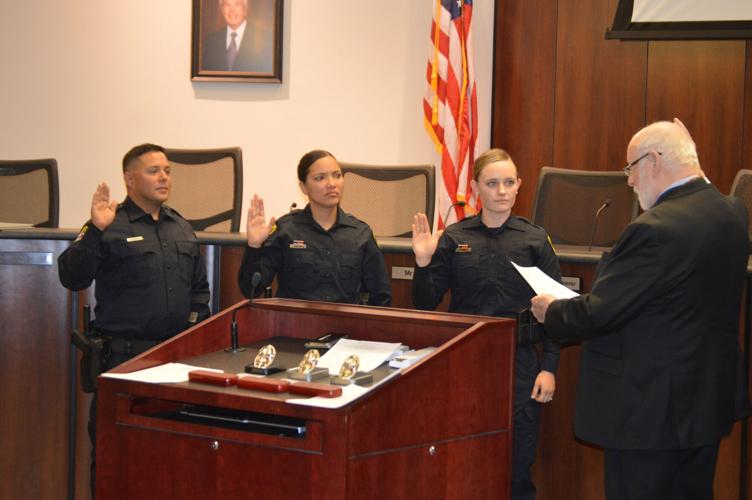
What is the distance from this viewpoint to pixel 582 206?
3777 millimetres

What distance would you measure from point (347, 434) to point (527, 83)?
421cm

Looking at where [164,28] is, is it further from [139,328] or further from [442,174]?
[139,328]

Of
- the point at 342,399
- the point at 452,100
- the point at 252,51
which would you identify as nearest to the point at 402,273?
the point at 342,399

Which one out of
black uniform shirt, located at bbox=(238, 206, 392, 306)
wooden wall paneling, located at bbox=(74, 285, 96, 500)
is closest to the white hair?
black uniform shirt, located at bbox=(238, 206, 392, 306)

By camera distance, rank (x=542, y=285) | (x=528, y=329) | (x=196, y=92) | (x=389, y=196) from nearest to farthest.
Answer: (x=542, y=285) < (x=528, y=329) < (x=389, y=196) < (x=196, y=92)

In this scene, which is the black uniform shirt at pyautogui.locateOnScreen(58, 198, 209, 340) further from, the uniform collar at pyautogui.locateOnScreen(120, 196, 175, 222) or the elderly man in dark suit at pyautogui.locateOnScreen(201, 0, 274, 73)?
the elderly man in dark suit at pyautogui.locateOnScreen(201, 0, 274, 73)

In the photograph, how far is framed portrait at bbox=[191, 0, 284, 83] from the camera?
595 centimetres

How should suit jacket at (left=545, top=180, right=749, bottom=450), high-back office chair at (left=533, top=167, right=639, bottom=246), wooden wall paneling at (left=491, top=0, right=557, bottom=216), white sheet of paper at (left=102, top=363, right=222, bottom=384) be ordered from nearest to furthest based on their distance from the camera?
1. white sheet of paper at (left=102, top=363, right=222, bottom=384)
2. suit jacket at (left=545, top=180, right=749, bottom=450)
3. high-back office chair at (left=533, top=167, right=639, bottom=246)
4. wooden wall paneling at (left=491, top=0, right=557, bottom=216)

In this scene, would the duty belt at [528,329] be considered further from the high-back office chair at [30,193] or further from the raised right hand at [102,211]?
the high-back office chair at [30,193]

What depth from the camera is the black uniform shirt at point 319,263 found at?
9.92 feet

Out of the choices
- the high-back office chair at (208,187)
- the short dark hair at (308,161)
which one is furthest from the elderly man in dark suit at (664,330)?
the high-back office chair at (208,187)

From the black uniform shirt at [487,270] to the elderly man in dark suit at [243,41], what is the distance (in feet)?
11.1

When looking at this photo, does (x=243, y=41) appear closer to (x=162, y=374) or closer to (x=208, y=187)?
(x=208, y=187)

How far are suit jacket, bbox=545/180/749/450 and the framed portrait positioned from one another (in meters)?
4.15
